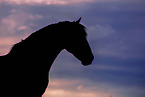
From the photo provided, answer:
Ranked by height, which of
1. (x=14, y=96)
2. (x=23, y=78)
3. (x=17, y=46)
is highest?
(x=17, y=46)

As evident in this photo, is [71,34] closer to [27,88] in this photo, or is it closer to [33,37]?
[33,37]

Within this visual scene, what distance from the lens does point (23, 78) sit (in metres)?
8.09

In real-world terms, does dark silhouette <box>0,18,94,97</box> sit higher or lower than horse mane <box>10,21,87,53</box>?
lower

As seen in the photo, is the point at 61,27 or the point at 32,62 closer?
the point at 32,62

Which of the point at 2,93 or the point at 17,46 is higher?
the point at 17,46

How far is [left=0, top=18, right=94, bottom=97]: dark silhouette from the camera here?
8055 mm

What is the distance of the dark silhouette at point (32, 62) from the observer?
26.4ft

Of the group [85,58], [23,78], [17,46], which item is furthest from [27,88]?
[85,58]

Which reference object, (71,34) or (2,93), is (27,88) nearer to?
(2,93)

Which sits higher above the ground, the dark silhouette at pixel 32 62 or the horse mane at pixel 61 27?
the horse mane at pixel 61 27

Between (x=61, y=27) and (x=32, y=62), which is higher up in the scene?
(x=61, y=27)

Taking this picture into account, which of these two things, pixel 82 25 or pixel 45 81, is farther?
pixel 82 25

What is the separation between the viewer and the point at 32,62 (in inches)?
324

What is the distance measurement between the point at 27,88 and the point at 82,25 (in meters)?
2.74
